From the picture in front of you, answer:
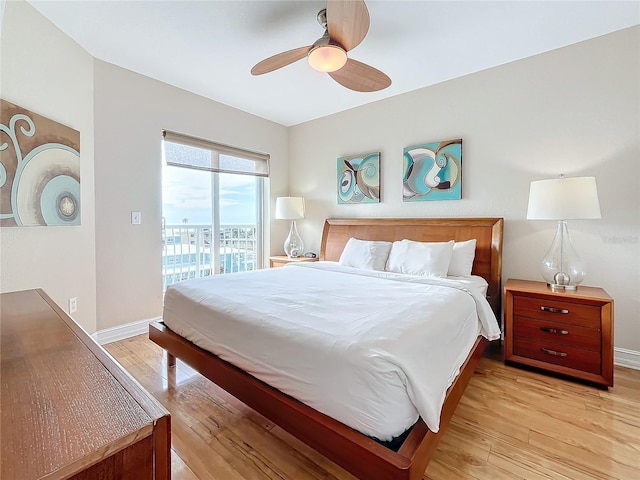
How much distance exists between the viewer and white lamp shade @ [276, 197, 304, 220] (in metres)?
4.11

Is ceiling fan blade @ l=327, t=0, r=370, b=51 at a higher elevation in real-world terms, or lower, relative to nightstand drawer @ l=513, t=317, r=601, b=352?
higher

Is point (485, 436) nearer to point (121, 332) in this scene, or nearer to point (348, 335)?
point (348, 335)

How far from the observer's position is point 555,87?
261 cm

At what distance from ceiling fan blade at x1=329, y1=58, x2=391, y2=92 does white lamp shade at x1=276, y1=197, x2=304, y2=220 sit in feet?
6.27

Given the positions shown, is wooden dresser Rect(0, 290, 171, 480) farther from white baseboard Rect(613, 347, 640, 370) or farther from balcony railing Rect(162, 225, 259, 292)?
white baseboard Rect(613, 347, 640, 370)

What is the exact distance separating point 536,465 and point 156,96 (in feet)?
13.5

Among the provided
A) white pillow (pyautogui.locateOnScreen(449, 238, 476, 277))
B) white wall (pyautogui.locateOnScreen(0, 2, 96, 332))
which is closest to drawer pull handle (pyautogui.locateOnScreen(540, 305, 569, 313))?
white pillow (pyautogui.locateOnScreen(449, 238, 476, 277))

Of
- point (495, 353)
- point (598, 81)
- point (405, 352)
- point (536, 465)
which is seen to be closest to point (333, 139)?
point (598, 81)

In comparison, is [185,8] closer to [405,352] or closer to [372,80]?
[372,80]

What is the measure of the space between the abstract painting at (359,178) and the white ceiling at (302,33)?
917mm

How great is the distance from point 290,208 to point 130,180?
1854 millimetres

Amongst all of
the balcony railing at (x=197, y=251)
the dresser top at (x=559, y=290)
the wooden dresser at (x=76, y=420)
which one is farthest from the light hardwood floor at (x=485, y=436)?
the balcony railing at (x=197, y=251)

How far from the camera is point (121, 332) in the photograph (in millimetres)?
2922

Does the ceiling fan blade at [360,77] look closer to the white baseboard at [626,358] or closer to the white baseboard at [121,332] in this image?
the white baseboard at [626,358]
